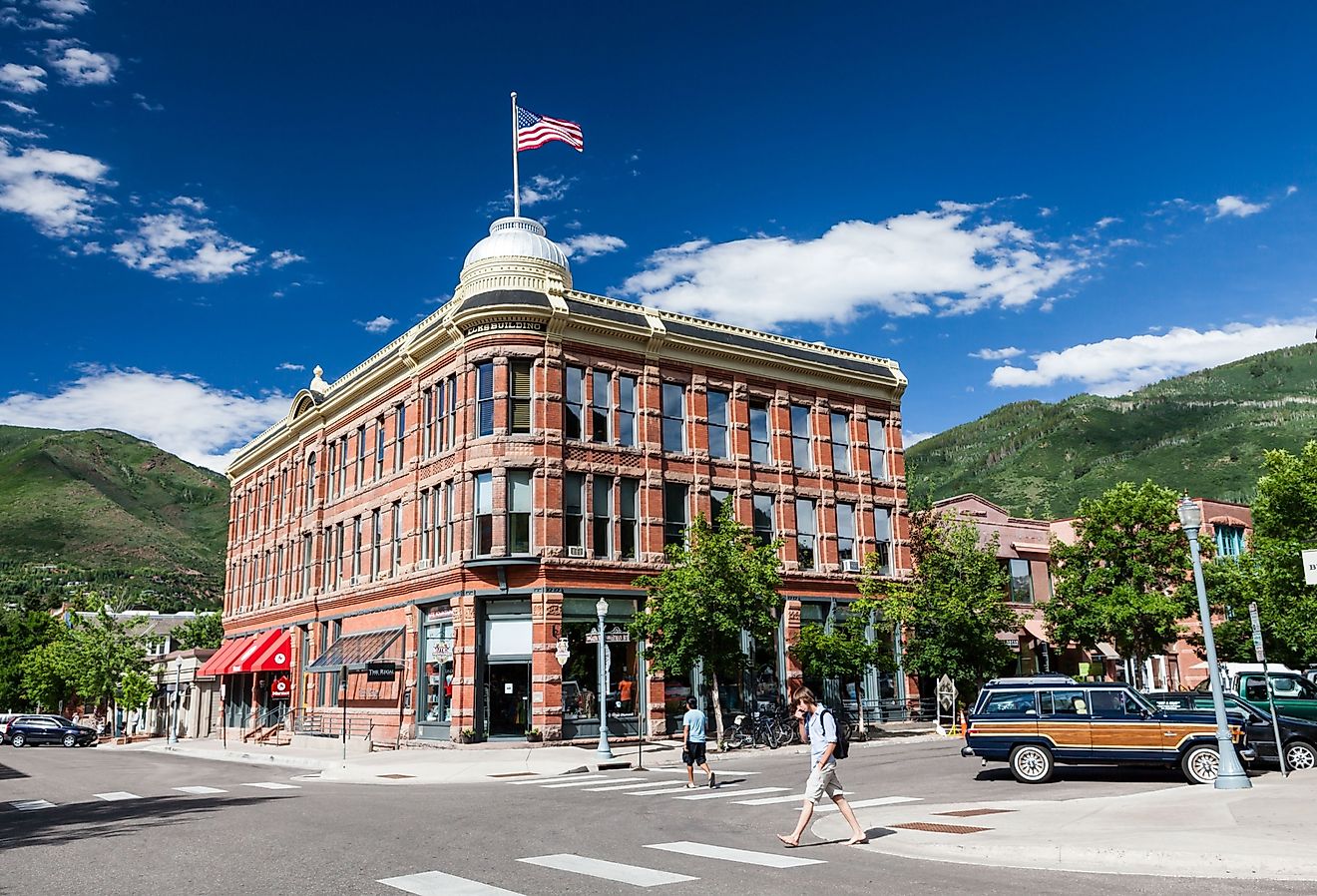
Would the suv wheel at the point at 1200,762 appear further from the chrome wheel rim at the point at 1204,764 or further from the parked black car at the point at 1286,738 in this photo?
the parked black car at the point at 1286,738

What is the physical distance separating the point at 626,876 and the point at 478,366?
27.3 metres

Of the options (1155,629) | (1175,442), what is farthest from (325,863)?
(1175,442)

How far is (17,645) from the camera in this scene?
98500 mm

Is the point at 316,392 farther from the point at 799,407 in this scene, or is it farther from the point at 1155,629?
the point at 1155,629

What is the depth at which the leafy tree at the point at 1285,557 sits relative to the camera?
40.3 m

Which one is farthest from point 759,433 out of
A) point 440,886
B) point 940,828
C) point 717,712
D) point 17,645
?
point 17,645

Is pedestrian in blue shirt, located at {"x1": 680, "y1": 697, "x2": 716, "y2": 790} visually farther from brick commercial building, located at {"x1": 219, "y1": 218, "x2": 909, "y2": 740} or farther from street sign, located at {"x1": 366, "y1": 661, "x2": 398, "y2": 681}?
street sign, located at {"x1": 366, "y1": 661, "x2": 398, "y2": 681}

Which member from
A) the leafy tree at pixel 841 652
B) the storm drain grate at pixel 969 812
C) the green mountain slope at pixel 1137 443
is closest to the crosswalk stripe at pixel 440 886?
the storm drain grate at pixel 969 812

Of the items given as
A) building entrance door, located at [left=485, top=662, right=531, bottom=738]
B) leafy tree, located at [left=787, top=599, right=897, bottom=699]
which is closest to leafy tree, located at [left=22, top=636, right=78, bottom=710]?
building entrance door, located at [left=485, top=662, right=531, bottom=738]

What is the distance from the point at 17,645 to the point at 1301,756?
10769 centimetres

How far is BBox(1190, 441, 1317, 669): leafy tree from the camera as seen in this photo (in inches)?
1588

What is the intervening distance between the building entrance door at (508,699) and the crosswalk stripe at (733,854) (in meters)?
21.5

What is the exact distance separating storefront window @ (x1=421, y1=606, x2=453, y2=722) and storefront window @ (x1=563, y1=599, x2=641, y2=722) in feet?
13.0

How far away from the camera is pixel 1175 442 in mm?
154750
